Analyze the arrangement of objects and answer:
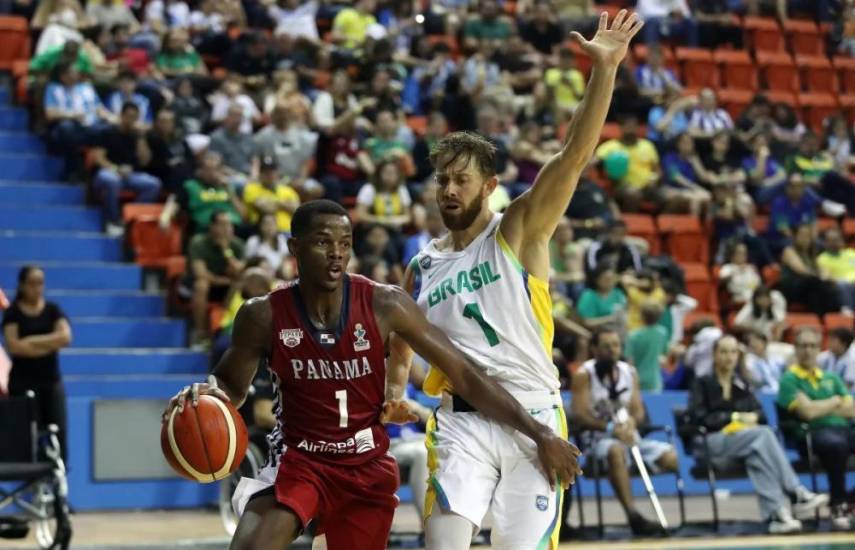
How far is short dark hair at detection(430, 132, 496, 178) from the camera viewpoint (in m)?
5.33

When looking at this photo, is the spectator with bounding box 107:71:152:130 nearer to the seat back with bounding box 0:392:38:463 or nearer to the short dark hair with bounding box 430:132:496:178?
the seat back with bounding box 0:392:38:463

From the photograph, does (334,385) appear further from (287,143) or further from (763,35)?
(763,35)

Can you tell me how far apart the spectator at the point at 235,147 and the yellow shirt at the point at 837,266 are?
605cm

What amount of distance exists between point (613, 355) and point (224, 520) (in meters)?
2.88

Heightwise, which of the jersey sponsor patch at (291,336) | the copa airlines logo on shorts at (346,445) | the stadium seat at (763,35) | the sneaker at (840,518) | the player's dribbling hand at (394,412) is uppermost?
the stadium seat at (763,35)

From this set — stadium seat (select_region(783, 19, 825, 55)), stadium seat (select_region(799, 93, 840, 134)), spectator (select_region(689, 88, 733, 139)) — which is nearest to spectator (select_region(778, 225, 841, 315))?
spectator (select_region(689, 88, 733, 139))

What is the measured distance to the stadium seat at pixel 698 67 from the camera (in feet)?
63.6

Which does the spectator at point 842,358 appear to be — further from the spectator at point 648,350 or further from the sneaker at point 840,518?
the sneaker at point 840,518

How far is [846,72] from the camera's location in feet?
67.6

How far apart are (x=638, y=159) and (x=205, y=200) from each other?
521 centimetres

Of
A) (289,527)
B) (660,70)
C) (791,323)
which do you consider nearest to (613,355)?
(791,323)

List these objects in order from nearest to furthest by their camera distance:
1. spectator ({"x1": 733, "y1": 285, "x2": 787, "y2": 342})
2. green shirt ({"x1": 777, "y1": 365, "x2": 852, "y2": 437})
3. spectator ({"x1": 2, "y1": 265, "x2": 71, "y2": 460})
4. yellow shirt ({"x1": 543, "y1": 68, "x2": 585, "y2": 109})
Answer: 1. spectator ({"x1": 2, "y1": 265, "x2": 71, "y2": 460})
2. green shirt ({"x1": 777, "y1": 365, "x2": 852, "y2": 437})
3. spectator ({"x1": 733, "y1": 285, "x2": 787, "y2": 342})
4. yellow shirt ({"x1": 543, "y1": 68, "x2": 585, "y2": 109})

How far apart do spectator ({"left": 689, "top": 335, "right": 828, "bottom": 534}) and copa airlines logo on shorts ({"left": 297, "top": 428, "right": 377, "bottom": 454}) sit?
6286mm

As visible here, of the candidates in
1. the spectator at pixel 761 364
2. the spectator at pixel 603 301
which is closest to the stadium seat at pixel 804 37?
the spectator at pixel 761 364
